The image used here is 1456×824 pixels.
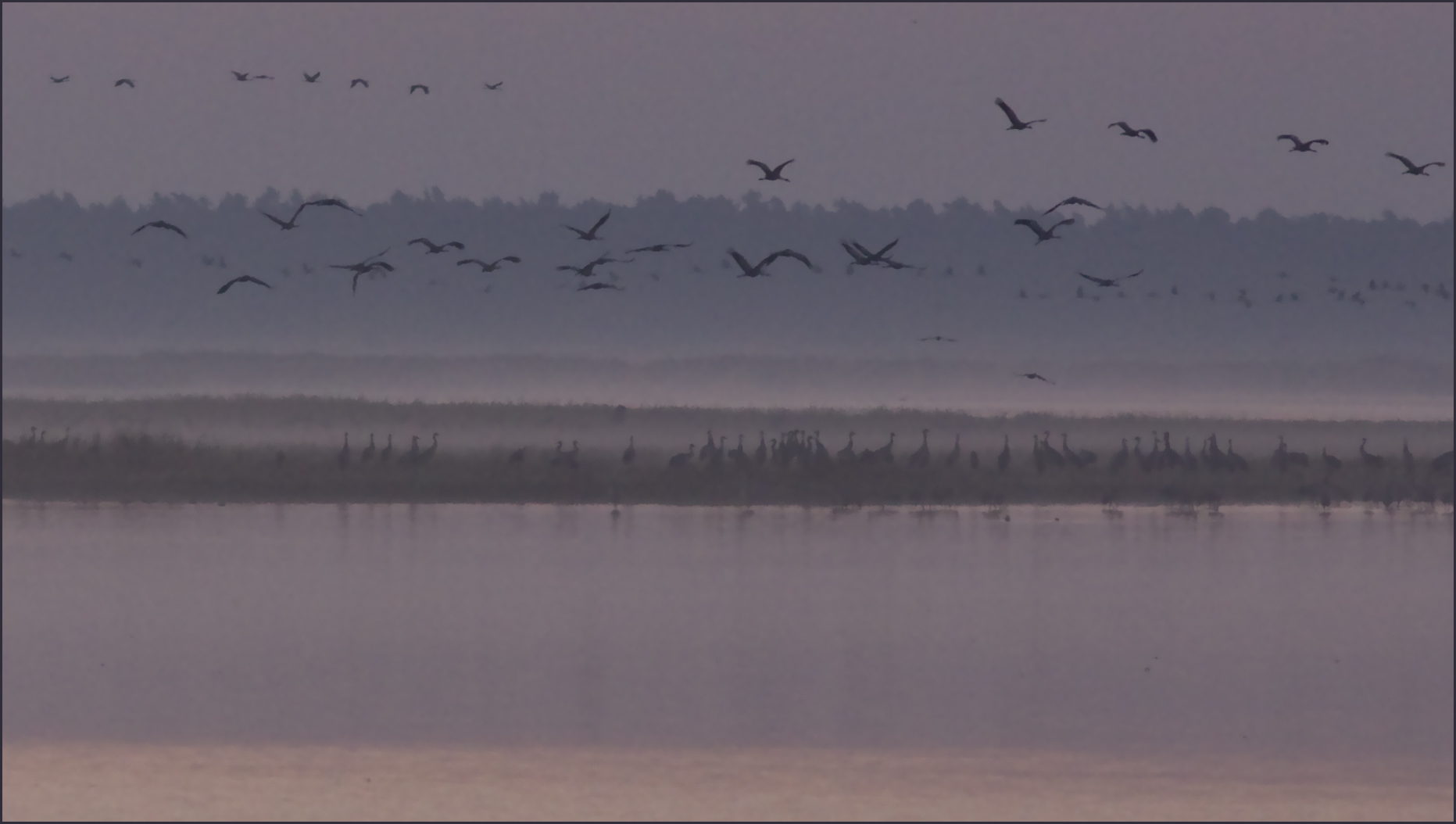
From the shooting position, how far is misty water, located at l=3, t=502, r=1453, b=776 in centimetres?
2314

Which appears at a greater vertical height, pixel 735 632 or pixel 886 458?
pixel 886 458

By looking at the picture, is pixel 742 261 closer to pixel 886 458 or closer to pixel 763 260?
pixel 763 260

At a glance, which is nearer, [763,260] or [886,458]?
[763,260]

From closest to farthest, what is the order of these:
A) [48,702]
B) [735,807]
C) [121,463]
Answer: [735,807] < [48,702] < [121,463]

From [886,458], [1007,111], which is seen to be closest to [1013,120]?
[1007,111]

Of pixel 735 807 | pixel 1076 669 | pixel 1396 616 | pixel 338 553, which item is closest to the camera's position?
pixel 735 807

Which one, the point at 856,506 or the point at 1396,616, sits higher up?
the point at 856,506

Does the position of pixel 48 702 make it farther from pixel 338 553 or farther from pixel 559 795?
pixel 338 553

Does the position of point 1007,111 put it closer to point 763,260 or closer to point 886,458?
point 763,260

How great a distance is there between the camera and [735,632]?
29.6m

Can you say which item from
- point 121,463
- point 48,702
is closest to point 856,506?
point 121,463

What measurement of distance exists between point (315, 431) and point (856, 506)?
52.1 feet

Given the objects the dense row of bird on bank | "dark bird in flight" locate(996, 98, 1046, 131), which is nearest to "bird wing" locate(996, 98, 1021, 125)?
"dark bird in flight" locate(996, 98, 1046, 131)

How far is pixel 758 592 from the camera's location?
1304 inches
